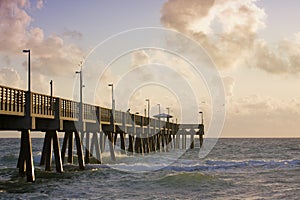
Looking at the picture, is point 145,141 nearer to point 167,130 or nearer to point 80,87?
point 167,130

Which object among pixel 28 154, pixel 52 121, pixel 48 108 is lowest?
pixel 28 154

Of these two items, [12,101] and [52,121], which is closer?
[12,101]

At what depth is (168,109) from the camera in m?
102

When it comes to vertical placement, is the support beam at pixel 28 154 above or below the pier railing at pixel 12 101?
below

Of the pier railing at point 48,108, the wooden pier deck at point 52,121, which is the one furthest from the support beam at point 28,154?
the pier railing at point 48,108

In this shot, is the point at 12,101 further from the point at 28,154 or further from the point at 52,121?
the point at 52,121

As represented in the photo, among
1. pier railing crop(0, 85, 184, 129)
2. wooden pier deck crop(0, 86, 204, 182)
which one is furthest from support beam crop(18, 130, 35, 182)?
pier railing crop(0, 85, 184, 129)

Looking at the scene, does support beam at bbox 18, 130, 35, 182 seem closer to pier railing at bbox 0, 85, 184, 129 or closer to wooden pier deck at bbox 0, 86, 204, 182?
wooden pier deck at bbox 0, 86, 204, 182

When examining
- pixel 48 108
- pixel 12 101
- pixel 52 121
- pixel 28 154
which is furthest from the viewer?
pixel 52 121

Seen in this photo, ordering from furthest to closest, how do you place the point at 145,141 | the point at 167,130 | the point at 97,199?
the point at 167,130, the point at 145,141, the point at 97,199

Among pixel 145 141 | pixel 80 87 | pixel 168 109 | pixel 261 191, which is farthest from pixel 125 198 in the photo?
pixel 168 109

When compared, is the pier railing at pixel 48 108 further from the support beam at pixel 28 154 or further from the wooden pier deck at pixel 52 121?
the support beam at pixel 28 154

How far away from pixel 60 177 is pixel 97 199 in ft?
28.8

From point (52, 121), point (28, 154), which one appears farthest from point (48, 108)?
point (28, 154)
